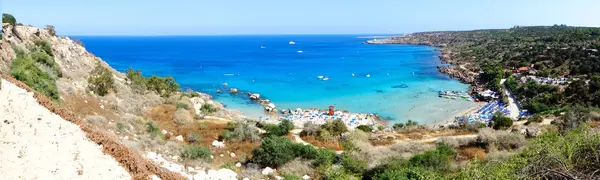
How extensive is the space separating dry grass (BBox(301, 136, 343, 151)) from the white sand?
44.3 ft

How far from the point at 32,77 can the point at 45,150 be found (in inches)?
508

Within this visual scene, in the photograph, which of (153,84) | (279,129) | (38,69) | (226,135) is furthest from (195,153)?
(153,84)

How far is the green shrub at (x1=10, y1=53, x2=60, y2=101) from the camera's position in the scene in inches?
689

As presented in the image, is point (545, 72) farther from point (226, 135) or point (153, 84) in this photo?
point (153, 84)

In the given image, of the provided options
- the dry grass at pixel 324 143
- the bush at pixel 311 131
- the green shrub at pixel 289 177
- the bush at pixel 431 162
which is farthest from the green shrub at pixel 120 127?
the bush at pixel 431 162

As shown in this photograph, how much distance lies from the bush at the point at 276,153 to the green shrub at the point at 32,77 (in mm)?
10005

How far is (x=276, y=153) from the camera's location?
1588 centimetres

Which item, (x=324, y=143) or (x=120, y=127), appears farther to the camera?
(x=324, y=143)

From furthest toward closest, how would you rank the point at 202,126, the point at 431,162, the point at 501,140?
the point at 202,126 < the point at 501,140 < the point at 431,162

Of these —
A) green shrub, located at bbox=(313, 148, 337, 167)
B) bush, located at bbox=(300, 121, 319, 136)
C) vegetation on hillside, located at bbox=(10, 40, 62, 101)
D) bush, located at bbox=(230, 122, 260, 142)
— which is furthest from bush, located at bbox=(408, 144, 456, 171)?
vegetation on hillside, located at bbox=(10, 40, 62, 101)

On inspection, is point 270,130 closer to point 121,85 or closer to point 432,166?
point 432,166

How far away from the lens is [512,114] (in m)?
39.2

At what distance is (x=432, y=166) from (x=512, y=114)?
29986 millimetres

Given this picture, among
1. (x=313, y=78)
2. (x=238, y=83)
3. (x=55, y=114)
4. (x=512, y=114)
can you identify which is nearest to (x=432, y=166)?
(x=55, y=114)
